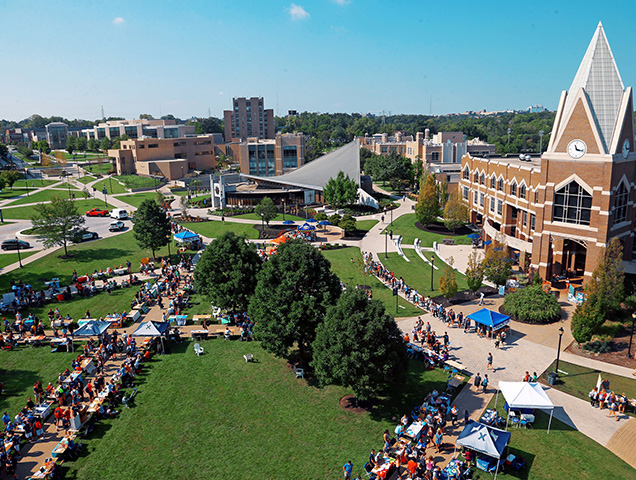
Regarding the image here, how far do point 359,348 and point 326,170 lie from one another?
6507 cm

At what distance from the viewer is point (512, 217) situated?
50.0 meters

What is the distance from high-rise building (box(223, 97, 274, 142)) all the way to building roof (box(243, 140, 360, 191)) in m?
94.0

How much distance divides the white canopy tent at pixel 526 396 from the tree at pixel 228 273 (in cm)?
1727

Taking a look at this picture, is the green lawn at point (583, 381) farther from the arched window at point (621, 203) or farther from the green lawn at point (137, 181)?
the green lawn at point (137, 181)

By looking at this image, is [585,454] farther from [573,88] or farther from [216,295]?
[573,88]

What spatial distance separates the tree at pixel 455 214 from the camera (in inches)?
2277

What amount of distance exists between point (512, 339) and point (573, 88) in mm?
21825

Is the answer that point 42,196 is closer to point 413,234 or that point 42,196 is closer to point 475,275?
point 413,234

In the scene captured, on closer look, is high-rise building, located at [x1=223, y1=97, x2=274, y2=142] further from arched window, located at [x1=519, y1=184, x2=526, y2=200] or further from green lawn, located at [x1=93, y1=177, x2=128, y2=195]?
arched window, located at [x1=519, y1=184, x2=526, y2=200]

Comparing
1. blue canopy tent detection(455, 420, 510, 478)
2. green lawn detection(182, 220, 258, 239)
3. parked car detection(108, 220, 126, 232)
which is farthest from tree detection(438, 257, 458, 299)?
parked car detection(108, 220, 126, 232)

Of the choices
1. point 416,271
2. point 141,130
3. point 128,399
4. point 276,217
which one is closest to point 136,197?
point 276,217

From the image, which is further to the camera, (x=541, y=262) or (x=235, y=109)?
(x=235, y=109)

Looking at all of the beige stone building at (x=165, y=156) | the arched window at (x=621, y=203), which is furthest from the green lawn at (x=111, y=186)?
the arched window at (x=621, y=203)

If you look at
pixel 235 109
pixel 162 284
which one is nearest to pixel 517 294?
pixel 162 284
